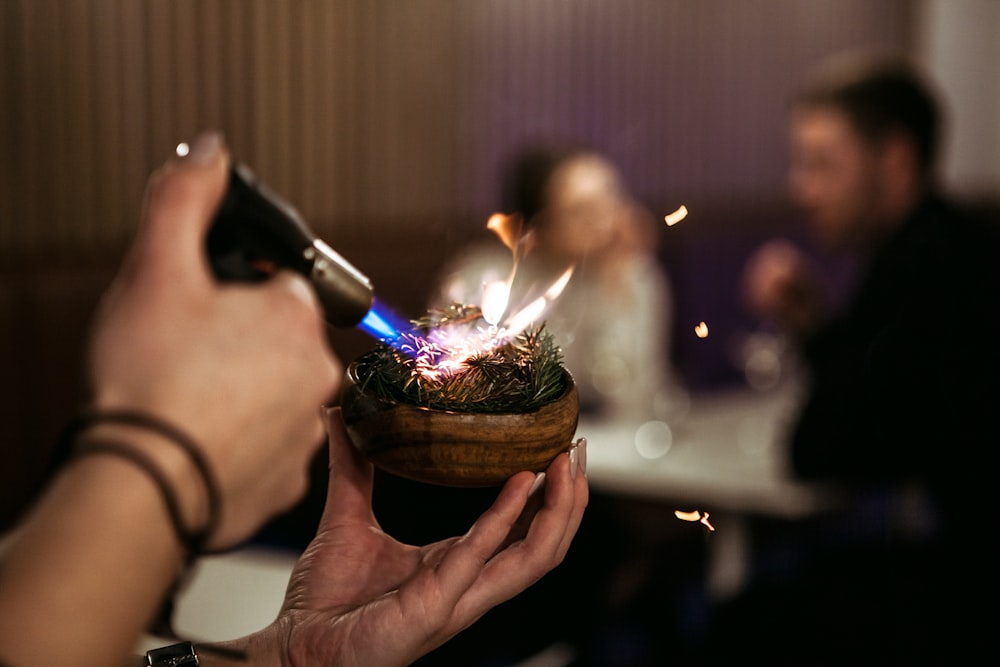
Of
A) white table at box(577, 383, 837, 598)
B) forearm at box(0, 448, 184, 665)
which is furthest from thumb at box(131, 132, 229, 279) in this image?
white table at box(577, 383, 837, 598)

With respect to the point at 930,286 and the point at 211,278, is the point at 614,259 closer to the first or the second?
the point at 930,286

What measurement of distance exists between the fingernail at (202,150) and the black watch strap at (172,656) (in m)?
0.36

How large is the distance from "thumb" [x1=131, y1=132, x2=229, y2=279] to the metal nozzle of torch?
0.06 feet

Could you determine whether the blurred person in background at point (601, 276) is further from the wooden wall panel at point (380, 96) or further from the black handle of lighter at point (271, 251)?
the black handle of lighter at point (271, 251)

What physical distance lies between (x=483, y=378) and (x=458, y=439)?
0.17ft

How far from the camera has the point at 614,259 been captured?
289cm

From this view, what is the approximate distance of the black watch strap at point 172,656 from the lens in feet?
2.26

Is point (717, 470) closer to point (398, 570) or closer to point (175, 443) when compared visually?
point (398, 570)

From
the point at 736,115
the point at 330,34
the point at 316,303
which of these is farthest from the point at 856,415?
the point at 736,115

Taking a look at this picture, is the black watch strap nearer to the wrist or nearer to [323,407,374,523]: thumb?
[323,407,374,523]: thumb

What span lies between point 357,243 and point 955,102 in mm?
4633

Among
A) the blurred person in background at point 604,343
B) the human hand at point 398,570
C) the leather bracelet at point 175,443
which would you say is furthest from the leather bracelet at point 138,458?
the blurred person in background at point 604,343

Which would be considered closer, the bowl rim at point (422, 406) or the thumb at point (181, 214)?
the thumb at point (181, 214)

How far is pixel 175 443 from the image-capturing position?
1.56 feet
